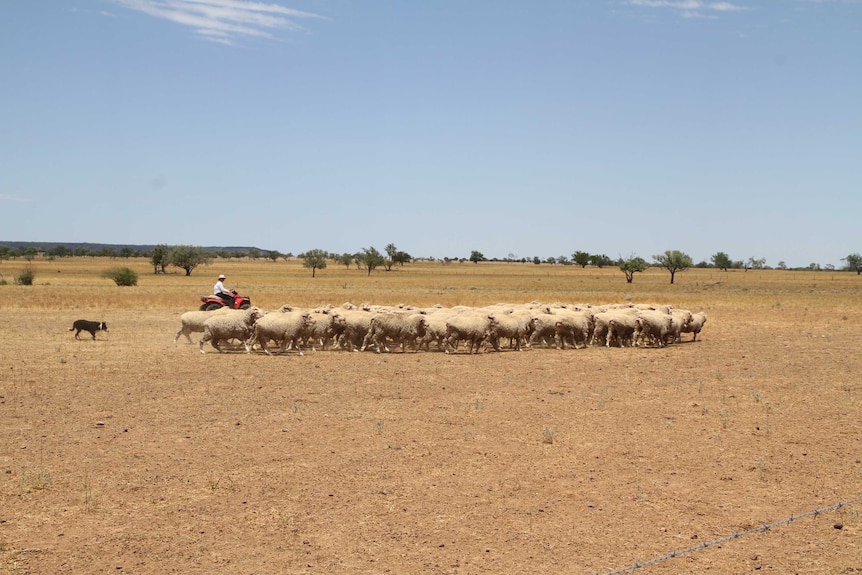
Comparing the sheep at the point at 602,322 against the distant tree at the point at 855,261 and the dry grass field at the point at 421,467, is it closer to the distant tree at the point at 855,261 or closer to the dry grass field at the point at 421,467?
the dry grass field at the point at 421,467

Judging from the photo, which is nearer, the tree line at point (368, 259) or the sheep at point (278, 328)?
the sheep at point (278, 328)

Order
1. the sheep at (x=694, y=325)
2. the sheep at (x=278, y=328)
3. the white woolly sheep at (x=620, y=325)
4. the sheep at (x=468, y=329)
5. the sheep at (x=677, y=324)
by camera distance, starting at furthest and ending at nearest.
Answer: the sheep at (x=694, y=325) < the sheep at (x=677, y=324) < the white woolly sheep at (x=620, y=325) < the sheep at (x=468, y=329) < the sheep at (x=278, y=328)

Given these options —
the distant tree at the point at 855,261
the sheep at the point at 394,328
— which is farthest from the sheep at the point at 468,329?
the distant tree at the point at 855,261

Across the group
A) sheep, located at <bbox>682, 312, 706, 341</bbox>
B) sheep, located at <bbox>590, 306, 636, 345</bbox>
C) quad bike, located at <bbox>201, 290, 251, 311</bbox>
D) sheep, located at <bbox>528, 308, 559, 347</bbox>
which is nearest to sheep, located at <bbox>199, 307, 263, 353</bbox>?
quad bike, located at <bbox>201, 290, 251, 311</bbox>

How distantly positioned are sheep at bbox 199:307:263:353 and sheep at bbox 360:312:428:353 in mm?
3157

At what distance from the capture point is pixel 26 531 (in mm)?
6840

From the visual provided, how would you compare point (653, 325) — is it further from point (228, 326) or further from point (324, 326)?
point (228, 326)

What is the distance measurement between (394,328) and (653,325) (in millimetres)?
8094

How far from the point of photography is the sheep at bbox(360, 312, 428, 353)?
64.2 feet

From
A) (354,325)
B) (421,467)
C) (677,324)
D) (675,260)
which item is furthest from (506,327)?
(675,260)

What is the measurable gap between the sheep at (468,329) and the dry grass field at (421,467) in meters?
2.33

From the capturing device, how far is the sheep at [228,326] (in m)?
18.4

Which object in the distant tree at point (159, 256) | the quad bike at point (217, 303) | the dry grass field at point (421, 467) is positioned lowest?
the dry grass field at point (421, 467)

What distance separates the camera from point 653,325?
71.2 feet
